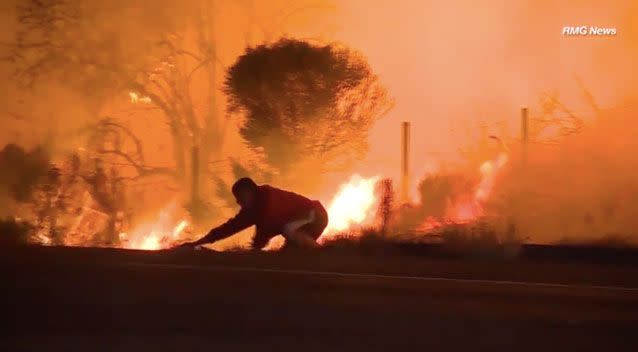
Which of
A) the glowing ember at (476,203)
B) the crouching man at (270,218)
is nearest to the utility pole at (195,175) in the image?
the glowing ember at (476,203)

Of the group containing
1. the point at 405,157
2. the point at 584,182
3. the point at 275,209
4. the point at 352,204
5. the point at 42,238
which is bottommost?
the point at 42,238

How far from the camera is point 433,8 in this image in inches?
883

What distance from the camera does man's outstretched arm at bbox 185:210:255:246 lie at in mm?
14273

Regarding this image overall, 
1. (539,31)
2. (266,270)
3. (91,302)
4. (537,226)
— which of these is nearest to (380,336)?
(91,302)

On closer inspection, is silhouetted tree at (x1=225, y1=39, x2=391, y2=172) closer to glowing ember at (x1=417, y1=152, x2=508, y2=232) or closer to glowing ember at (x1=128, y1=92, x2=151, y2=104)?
glowing ember at (x1=128, y1=92, x2=151, y2=104)

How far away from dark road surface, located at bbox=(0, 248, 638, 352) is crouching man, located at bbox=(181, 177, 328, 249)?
1.55m

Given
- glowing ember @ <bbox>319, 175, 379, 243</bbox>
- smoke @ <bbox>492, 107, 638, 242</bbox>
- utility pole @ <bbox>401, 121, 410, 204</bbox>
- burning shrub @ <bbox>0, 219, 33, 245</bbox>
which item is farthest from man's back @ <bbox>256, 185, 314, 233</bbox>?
utility pole @ <bbox>401, 121, 410, 204</bbox>

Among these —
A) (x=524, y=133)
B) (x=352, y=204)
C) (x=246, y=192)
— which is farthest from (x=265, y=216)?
(x=524, y=133)

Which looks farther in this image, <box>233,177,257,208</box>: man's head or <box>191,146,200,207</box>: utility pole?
<box>191,146,200,207</box>: utility pole

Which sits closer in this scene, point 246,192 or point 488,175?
point 246,192

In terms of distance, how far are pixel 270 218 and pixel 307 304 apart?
5.33m

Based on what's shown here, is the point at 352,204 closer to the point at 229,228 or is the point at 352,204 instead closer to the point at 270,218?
the point at 270,218

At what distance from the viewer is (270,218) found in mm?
14812

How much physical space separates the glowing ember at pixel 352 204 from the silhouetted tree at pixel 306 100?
827mm
